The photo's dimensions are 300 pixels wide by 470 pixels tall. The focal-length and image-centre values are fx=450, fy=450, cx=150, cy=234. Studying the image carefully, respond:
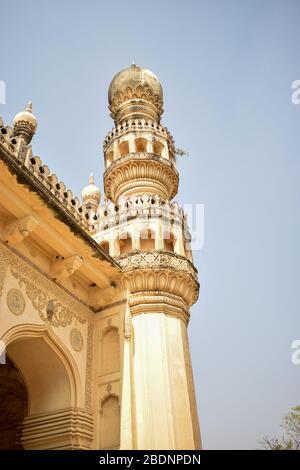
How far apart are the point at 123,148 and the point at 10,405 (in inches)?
278

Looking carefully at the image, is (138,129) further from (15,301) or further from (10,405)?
(10,405)

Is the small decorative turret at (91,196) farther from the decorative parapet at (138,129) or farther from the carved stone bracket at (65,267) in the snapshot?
the carved stone bracket at (65,267)

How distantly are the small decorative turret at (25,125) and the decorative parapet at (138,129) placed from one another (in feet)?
12.0

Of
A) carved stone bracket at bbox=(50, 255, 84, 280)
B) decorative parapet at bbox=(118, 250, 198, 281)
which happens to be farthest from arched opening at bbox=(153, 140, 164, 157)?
carved stone bracket at bbox=(50, 255, 84, 280)

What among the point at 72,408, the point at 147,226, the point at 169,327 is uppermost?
the point at 147,226

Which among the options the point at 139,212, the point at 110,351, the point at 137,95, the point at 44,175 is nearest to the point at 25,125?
the point at 44,175

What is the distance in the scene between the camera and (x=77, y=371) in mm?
6973

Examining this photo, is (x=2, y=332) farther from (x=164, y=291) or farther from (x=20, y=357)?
(x=164, y=291)

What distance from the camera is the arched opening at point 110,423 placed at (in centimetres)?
661

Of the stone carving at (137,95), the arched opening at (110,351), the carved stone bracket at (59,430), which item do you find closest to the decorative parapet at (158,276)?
the arched opening at (110,351)

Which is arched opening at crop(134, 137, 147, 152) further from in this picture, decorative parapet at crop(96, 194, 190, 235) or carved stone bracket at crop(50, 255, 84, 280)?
carved stone bracket at crop(50, 255, 84, 280)
